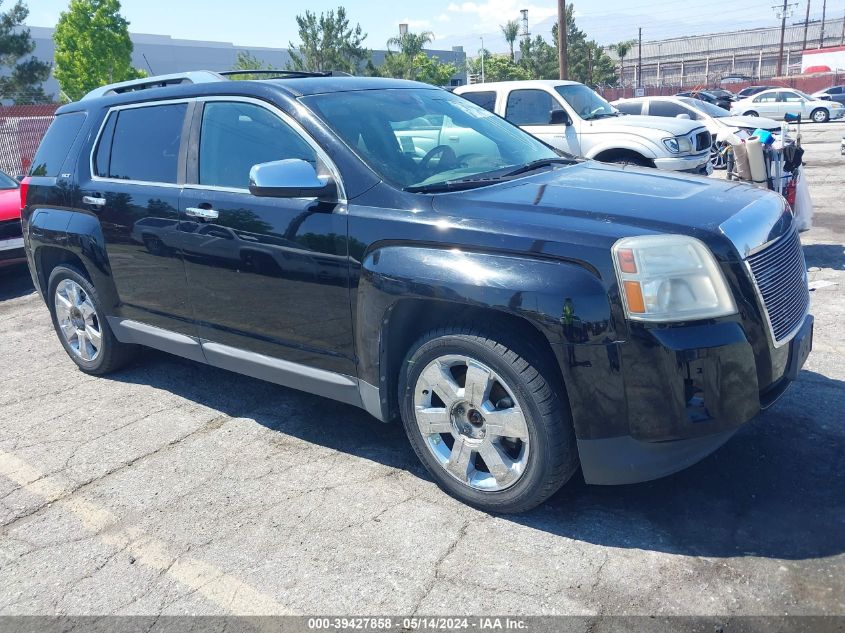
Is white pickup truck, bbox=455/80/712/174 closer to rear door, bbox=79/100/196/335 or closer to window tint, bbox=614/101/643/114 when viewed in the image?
rear door, bbox=79/100/196/335

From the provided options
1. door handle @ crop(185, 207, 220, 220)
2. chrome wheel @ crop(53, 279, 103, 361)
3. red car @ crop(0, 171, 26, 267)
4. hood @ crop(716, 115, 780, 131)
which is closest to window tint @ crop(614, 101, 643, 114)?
hood @ crop(716, 115, 780, 131)

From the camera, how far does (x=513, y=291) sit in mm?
3018

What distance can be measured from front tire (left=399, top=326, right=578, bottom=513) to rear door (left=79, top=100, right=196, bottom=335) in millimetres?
1724

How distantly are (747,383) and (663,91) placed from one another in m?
56.7

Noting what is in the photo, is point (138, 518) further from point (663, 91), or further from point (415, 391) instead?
point (663, 91)

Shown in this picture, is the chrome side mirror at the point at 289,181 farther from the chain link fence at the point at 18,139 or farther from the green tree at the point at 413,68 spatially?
the green tree at the point at 413,68

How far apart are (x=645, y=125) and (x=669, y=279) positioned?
8.09 m

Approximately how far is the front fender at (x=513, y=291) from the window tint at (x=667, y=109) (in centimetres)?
1510

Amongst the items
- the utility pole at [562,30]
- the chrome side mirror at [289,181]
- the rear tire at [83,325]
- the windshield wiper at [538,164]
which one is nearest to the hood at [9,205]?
the rear tire at [83,325]

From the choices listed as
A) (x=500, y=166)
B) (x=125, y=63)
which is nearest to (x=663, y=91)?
(x=125, y=63)

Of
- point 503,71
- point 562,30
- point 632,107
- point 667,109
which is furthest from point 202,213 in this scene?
point 503,71

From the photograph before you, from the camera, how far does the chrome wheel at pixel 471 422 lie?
10.6ft

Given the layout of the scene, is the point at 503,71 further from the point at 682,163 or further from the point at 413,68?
the point at 682,163

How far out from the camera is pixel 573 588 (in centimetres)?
289
